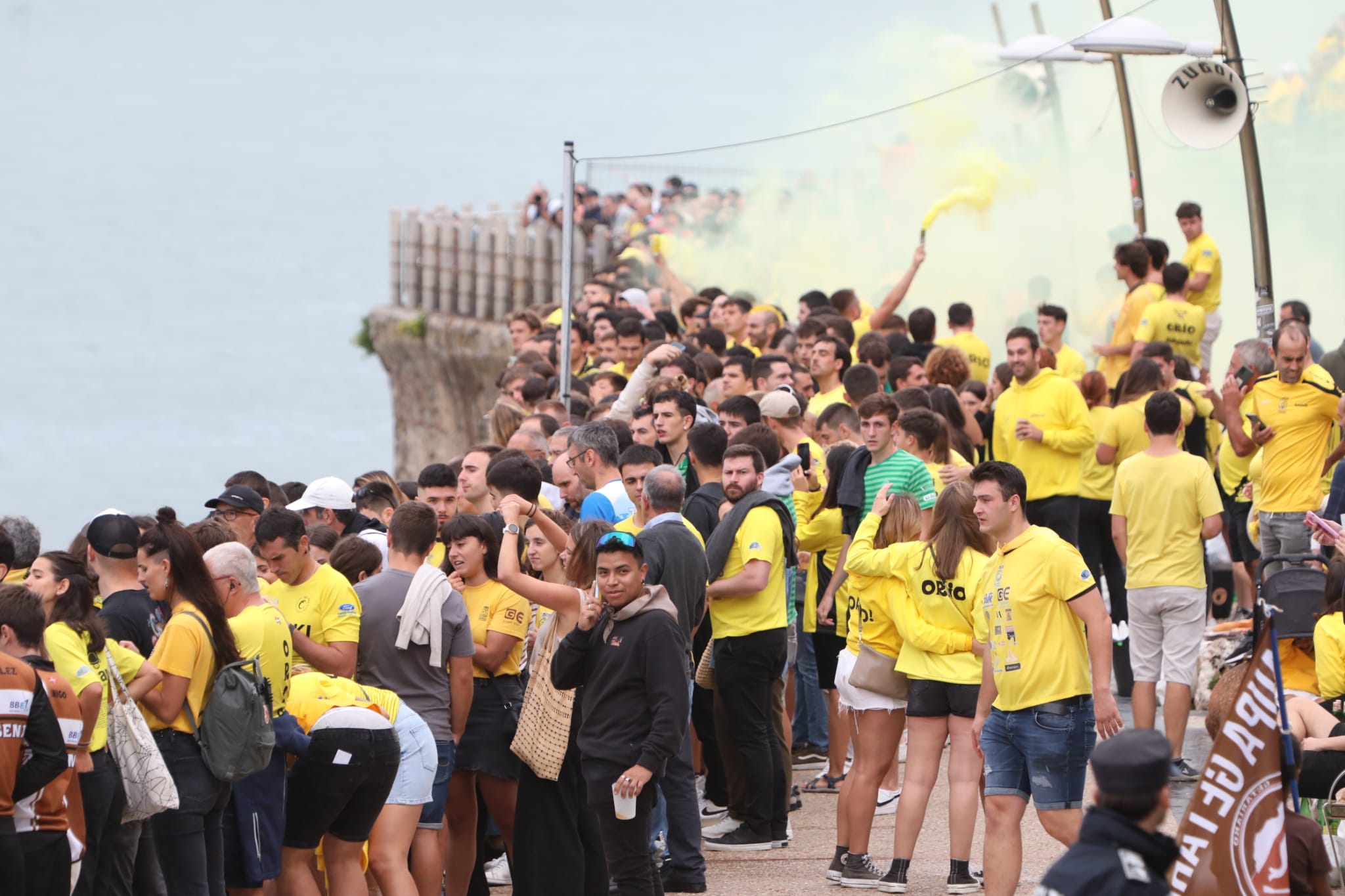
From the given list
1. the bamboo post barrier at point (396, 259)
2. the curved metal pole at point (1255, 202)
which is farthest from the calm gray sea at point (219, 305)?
the curved metal pole at point (1255, 202)

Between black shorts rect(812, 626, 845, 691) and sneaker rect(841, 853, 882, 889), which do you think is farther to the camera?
black shorts rect(812, 626, 845, 691)

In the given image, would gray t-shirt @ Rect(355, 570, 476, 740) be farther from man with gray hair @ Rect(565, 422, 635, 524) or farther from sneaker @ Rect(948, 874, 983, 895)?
sneaker @ Rect(948, 874, 983, 895)

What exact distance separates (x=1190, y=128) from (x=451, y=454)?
26.0 m

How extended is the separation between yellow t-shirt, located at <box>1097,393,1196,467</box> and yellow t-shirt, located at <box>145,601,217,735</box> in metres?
6.34

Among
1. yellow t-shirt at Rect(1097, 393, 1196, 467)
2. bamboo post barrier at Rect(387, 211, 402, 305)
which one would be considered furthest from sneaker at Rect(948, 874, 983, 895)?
bamboo post barrier at Rect(387, 211, 402, 305)

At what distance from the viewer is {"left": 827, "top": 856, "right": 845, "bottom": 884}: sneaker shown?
24.5 feet

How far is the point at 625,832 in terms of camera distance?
6.21 m

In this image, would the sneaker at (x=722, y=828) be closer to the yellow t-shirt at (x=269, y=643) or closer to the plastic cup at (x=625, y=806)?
the plastic cup at (x=625, y=806)

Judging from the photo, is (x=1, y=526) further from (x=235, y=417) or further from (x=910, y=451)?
(x=235, y=417)

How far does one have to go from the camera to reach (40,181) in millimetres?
199875

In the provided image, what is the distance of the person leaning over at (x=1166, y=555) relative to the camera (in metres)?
8.56

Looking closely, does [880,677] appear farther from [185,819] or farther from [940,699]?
[185,819]

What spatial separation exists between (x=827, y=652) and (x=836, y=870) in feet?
6.12

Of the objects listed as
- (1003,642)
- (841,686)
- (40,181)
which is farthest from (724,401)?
(40,181)
